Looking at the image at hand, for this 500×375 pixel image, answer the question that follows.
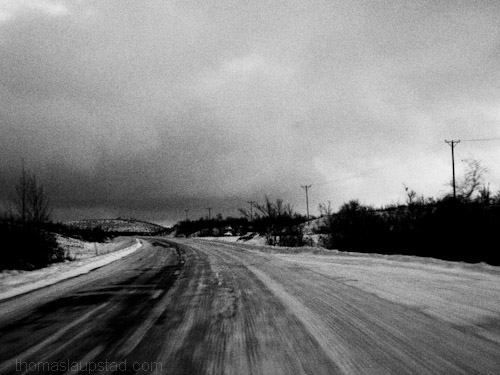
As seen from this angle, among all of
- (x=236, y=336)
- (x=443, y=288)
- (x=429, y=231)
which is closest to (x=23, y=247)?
(x=236, y=336)

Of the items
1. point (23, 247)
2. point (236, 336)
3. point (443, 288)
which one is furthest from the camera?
point (23, 247)

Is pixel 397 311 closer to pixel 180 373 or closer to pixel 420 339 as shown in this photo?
pixel 420 339

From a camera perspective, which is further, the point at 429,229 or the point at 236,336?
the point at 429,229

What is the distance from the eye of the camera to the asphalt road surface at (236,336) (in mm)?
2814

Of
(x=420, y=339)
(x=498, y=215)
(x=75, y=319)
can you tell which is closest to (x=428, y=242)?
(x=498, y=215)

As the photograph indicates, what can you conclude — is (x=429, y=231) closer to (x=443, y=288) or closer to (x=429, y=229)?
(x=429, y=229)

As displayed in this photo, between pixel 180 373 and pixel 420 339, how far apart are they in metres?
2.62

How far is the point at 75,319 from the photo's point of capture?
4656 mm

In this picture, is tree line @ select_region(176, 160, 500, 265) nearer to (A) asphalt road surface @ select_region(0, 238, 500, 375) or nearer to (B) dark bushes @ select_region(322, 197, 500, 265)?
(B) dark bushes @ select_region(322, 197, 500, 265)

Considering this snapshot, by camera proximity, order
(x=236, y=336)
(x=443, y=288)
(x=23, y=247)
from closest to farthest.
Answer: (x=236, y=336), (x=443, y=288), (x=23, y=247)

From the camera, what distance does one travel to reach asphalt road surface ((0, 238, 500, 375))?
2.81 metres

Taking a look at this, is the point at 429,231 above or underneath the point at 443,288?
above

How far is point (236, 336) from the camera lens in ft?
12.1

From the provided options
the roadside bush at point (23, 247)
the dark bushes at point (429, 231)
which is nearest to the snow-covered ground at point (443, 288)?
the dark bushes at point (429, 231)
